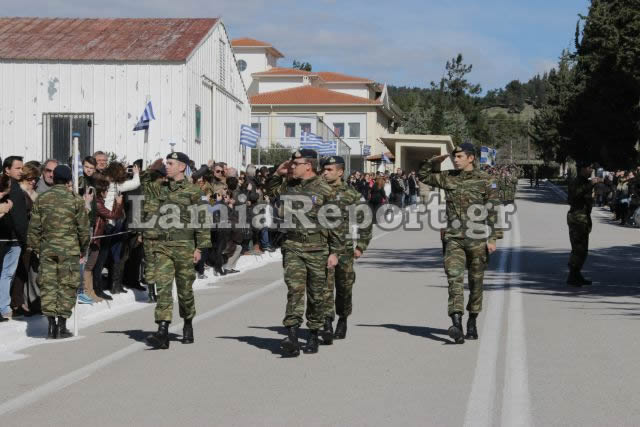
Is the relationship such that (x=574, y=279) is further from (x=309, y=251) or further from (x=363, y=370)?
(x=363, y=370)

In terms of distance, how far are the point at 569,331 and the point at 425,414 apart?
4778 mm

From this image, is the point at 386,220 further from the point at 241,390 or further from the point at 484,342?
the point at 241,390

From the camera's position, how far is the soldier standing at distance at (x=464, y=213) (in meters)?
10.8

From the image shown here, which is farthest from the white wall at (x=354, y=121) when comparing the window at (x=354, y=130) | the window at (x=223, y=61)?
the window at (x=223, y=61)

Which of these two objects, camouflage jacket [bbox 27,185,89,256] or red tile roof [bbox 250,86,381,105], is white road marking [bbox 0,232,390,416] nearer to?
camouflage jacket [bbox 27,185,89,256]

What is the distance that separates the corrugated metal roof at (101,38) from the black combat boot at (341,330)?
23112mm

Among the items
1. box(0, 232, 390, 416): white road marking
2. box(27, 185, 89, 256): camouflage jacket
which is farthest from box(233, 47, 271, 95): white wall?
box(27, 185, 89, 256): camouflage jacket

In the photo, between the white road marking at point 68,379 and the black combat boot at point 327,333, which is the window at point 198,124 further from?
the black combat boot at point 327,333

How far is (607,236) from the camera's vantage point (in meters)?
31.0

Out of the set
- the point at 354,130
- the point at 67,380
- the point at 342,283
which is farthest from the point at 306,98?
the point at 67,380

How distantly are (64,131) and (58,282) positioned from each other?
920 inches

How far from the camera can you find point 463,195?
10836 mm

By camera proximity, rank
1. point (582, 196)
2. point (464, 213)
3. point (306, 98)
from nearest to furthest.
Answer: point (464, 213) < point (582, 196) < point (306, 98)

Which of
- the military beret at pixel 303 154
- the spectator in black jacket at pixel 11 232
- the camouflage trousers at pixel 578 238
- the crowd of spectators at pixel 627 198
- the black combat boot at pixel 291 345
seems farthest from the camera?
the crowd of spectators at pixel 627 198
